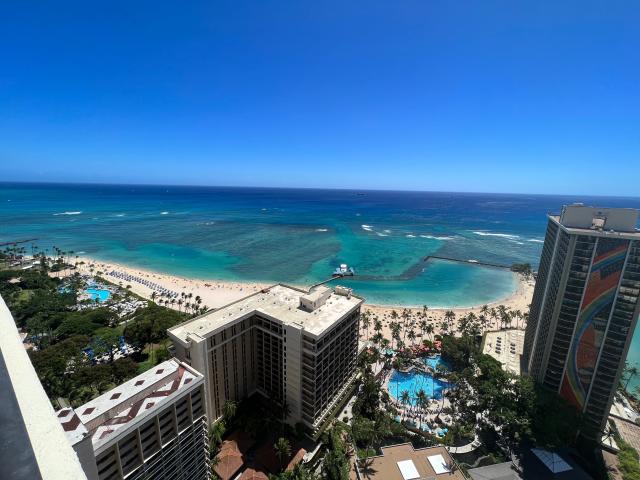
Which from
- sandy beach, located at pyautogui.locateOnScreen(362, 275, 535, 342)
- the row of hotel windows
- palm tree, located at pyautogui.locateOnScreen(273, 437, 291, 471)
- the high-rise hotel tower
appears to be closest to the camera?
the row of hotel windows

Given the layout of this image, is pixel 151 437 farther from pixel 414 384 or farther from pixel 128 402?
pixel 414 384

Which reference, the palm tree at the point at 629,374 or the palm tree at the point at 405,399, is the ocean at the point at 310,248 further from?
the palm tree at the point at 405,399

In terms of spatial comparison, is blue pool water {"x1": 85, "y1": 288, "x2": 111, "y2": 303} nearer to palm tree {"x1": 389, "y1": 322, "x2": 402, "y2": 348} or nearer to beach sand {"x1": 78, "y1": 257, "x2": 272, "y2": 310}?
beach sand {"x1": 78, "y1": 257, "x2": 272, "y2": 310}

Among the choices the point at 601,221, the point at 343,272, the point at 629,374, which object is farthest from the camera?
the point at 343,272

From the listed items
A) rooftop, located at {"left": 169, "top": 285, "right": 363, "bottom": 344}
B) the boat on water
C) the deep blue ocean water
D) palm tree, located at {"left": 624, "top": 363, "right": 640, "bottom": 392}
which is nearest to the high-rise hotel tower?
palm tree, located at {"left": 624, "top": 363, "right": 640, "bottom": 392}

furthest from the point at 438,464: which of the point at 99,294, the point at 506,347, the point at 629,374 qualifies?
the point at 99,294

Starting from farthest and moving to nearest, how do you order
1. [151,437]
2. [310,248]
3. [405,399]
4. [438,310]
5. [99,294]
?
[310,248] < [99,294] < [438,310] < [405,399] < [151,437]
